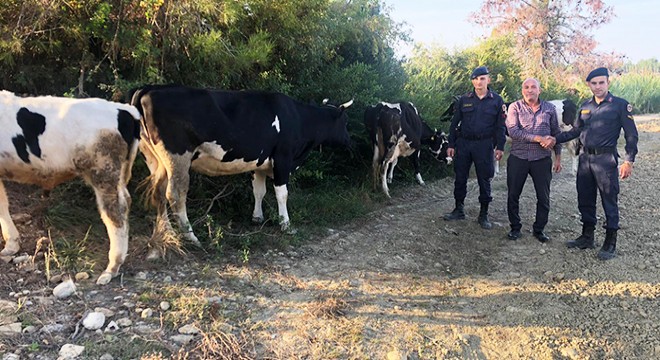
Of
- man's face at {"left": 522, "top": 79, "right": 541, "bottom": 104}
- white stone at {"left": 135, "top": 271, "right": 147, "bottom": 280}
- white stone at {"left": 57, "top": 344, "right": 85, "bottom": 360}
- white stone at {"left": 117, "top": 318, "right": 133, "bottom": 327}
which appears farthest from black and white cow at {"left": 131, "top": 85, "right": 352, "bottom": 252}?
man's face at {"left": 522, "top": 79, "right": 541, "bottom": 104}

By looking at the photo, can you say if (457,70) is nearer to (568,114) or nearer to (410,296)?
(568,114)

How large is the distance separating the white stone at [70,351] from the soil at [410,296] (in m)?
0.10

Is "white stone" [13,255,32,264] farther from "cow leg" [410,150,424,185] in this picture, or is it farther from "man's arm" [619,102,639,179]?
"cow leg" [410,150,424,185]

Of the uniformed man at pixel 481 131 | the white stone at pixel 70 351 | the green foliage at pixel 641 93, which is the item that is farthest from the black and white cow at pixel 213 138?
the green foliage at pixel 641 93

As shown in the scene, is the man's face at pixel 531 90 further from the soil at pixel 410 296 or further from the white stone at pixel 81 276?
the white stone at pixel 81 276

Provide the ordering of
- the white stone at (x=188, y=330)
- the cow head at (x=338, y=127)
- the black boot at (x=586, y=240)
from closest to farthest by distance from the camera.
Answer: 1. the white stone at (x=188, y=330)
2. the black boot at (x=586, y=240)
3. the cow head at (x=338, y=127)

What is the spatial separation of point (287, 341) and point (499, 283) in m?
2.40

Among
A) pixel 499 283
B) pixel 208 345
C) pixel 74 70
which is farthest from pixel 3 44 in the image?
pixel 499 283

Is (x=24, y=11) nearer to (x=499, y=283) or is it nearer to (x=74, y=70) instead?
(x=74, y=70)

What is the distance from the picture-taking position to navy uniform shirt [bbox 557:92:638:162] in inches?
204

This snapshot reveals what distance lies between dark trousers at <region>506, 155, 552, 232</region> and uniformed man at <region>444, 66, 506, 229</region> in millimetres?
417

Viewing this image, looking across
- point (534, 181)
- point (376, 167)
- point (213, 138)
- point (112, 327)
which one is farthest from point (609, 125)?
point (112, 327)

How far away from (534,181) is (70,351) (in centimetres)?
530

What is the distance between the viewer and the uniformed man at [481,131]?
6320 millimetres
